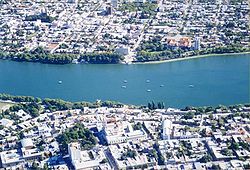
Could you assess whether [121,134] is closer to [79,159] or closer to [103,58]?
[79,159]

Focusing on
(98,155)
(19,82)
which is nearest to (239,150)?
(98,155)

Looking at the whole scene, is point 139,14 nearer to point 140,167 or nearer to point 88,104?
point 88,104

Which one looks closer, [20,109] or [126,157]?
[126,157]

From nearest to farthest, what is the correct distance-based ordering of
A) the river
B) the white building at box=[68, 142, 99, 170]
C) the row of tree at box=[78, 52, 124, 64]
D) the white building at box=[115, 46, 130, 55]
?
the white building at box=[68, 142, 99, 170]
the river
the row of tree at box=[78, 52, 124, 64]
the white building at box=[115, 46, 130, 55]

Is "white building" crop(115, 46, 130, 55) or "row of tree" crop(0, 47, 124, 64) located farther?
"white building" crop(115, 46, 130, 55)

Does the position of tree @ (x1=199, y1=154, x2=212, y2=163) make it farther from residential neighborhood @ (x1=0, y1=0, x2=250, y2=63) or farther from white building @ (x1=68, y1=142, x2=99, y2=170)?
residential neighborhood @ (x1=0, y1=0, x2=250, y2=63)

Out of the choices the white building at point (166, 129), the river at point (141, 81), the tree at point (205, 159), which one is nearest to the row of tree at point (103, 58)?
the river at point (141, 81)

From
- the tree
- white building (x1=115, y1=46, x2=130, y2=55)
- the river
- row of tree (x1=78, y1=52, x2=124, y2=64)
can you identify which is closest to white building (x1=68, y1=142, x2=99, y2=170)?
the tree

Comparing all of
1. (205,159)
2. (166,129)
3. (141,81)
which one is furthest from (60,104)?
(205,159)
